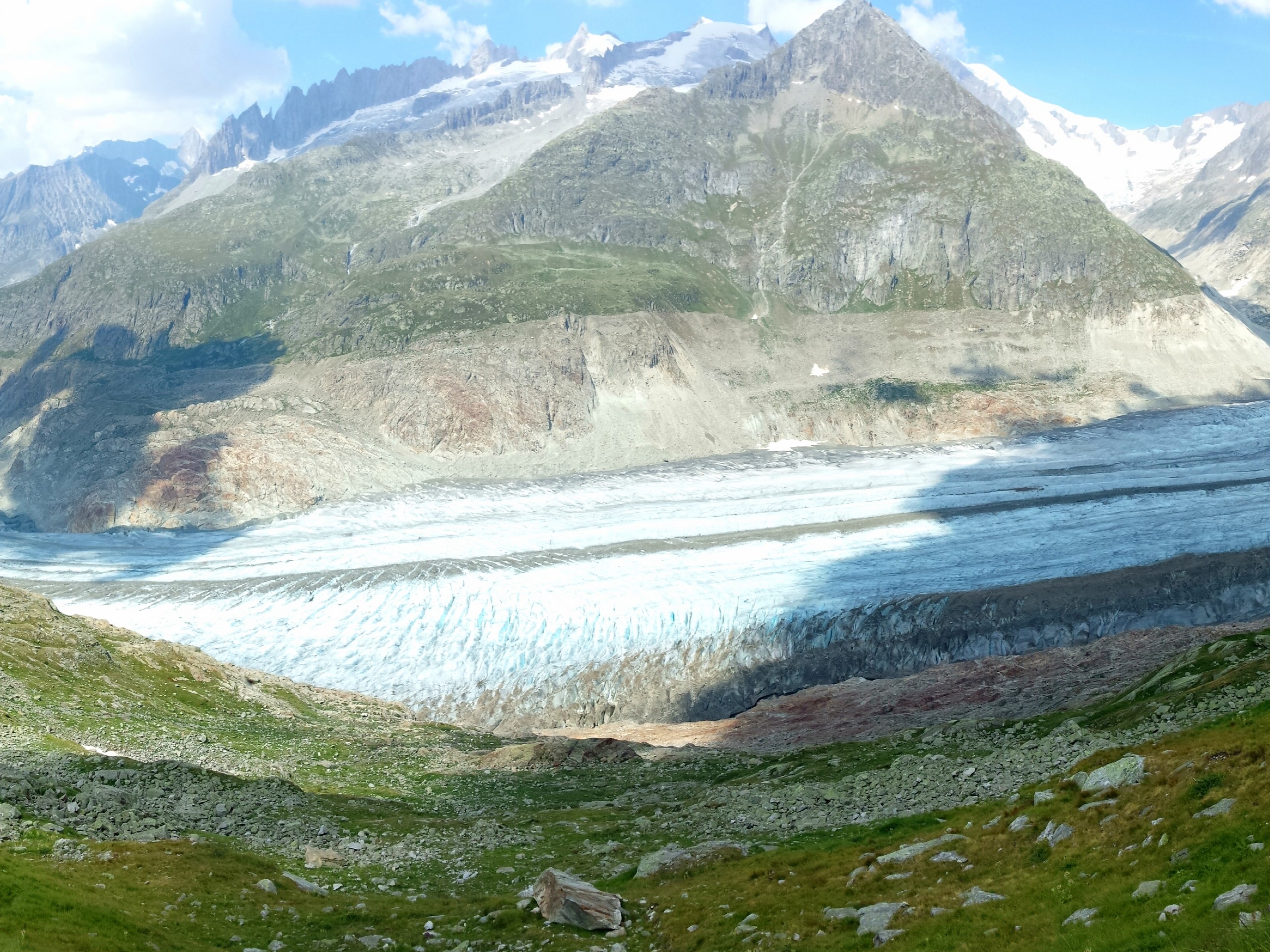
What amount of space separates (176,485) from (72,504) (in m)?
18.3

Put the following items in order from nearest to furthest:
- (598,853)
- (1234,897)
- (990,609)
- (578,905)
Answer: (1234,897), (578,905), (598,853), (990,609)

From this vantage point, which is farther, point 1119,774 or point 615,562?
point 615,562

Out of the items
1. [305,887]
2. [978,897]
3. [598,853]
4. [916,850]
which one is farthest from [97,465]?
[978,897]

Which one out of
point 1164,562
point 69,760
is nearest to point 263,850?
point 69,760

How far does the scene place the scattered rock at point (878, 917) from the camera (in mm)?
22016

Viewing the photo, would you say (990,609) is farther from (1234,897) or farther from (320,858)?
(1234,897)

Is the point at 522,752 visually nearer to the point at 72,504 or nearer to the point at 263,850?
the point at 263,850

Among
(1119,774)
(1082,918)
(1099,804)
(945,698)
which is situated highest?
(1082,918)

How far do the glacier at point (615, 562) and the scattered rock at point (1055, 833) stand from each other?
63.7 metres

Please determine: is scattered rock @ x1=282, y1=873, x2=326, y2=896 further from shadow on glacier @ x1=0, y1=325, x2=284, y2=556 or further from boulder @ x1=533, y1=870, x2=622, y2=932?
shadow on glacier @ x1=0, y1=325, x2=284, y2=556

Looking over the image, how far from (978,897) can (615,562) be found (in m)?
96.1

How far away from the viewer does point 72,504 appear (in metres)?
155

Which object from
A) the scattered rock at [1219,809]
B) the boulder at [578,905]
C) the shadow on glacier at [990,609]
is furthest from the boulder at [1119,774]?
the shadow on glacier at [990,609]

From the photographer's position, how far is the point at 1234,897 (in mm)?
15914
